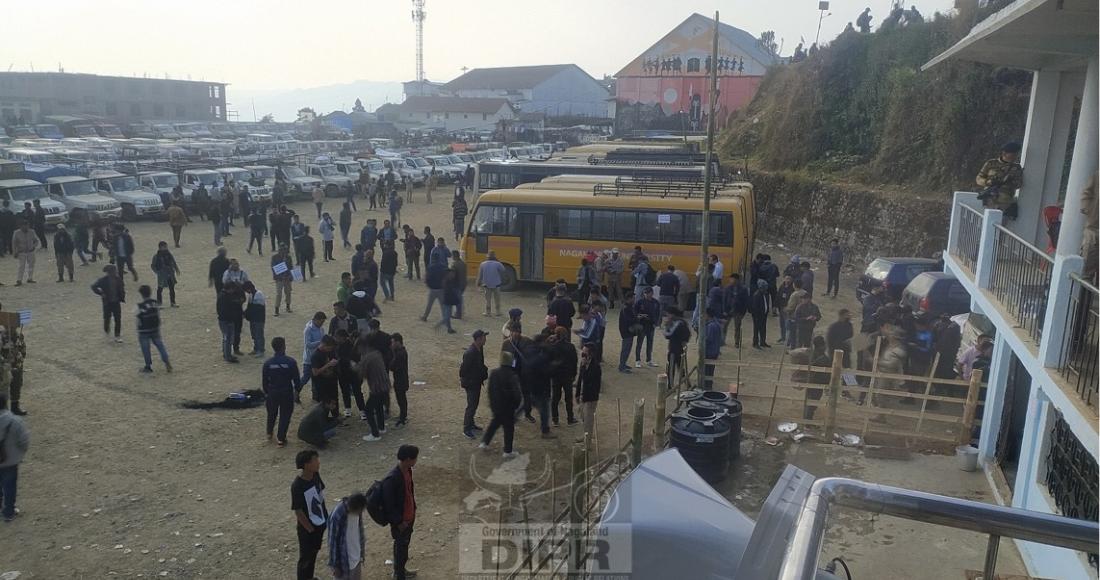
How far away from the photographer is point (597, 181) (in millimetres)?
20969

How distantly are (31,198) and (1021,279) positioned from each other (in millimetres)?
27190

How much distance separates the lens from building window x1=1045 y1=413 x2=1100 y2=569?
6.05 m

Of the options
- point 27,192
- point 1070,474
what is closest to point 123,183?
point 27,192

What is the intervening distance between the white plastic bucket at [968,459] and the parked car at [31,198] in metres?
25.6

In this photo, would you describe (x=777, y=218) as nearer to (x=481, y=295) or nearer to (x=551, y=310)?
(x=481, y=295)

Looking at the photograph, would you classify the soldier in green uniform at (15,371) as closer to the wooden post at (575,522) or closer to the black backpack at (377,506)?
the black backpack at (377,506)

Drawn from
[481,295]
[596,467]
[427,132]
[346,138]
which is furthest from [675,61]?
[596,467]

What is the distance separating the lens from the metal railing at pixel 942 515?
225 cm

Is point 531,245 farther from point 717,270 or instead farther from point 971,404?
point 971,404

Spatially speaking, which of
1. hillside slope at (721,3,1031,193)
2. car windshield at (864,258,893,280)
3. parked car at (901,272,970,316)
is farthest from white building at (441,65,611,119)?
parked car at (901,272,970,316)

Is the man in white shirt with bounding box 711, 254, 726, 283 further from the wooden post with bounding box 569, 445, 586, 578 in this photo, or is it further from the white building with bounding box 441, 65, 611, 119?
the white building with bounding box 441, 65, 611, 119

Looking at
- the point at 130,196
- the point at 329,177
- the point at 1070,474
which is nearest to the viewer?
the point at 1070,474

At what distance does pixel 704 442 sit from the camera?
28.0ft

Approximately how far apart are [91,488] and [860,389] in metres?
8.90
